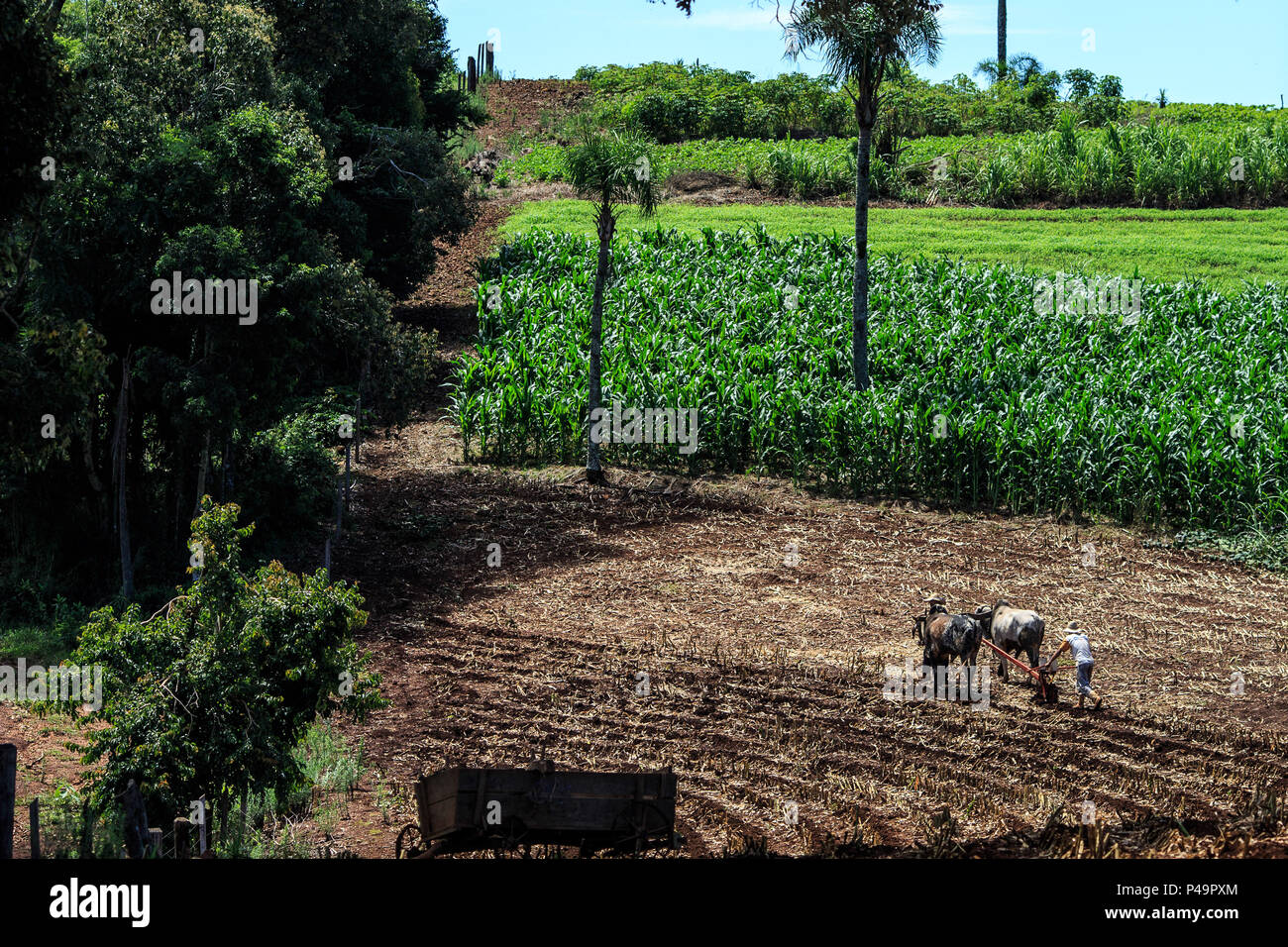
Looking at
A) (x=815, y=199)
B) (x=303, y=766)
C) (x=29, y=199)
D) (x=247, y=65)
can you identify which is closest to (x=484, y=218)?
(x=815, y=199)

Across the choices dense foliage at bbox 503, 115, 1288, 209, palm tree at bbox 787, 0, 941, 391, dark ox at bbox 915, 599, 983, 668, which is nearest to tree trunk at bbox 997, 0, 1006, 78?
dense foliage at bbox 503, 115, 1288, 209

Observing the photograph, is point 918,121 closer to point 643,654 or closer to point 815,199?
point 815,199

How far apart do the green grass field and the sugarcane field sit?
0.29 metres

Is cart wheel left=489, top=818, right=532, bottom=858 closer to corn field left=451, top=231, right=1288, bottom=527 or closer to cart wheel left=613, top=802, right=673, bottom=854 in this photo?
cart wheel left=613, top=802, right=673, bottom=854

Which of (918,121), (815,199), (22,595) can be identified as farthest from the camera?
(918,121)

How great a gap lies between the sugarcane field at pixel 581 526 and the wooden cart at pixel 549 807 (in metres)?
0.03

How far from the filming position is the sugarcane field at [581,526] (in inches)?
372

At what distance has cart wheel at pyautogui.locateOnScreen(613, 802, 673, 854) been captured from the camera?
8883 mm

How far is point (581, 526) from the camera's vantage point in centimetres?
1970

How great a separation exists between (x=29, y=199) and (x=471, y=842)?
927 centimetres

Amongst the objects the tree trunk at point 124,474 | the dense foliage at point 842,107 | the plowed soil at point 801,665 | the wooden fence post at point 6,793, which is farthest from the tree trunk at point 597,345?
the dense foliage at point 842,107

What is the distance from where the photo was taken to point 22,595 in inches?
686

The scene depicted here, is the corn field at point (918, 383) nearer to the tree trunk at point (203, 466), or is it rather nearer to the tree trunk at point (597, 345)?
the tree trunk at point (597, 345)

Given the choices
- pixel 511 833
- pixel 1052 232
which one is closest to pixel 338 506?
pixel 511 833
